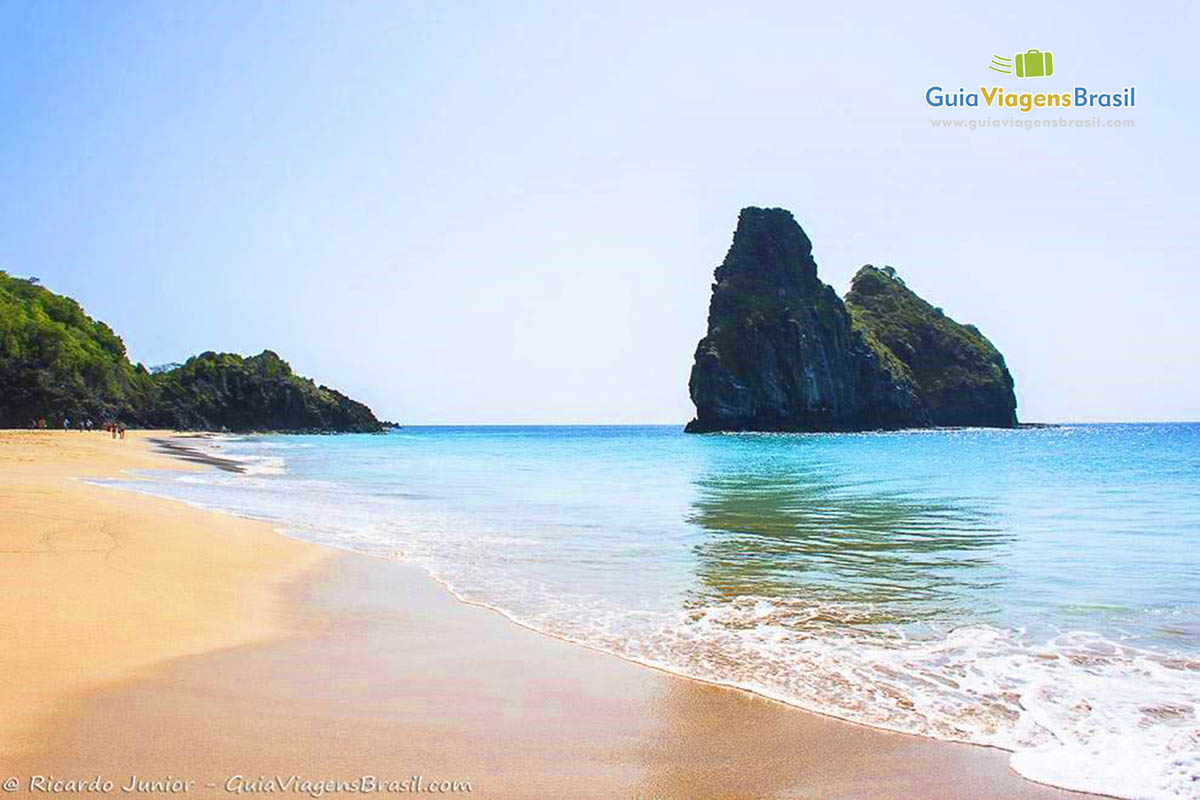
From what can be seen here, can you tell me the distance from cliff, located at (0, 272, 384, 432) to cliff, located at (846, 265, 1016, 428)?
366ft

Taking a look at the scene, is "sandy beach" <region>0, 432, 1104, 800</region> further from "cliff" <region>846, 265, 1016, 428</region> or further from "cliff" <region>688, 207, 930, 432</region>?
"cliff" <region>846, 265, 1016, 428</region>

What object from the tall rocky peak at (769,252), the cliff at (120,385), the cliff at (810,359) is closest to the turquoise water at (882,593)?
the cliff at (120,385)

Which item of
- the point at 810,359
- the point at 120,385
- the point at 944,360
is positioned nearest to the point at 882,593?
the point at 120,385

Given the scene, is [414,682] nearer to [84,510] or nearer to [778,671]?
[778,671]

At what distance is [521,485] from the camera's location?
31656mm

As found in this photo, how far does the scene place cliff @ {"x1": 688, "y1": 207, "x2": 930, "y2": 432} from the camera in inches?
5010

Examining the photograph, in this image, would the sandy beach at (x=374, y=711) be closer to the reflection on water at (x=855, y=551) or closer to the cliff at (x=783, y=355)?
the reflection on water at (x=855, y=551)

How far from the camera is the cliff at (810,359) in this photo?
419 feet

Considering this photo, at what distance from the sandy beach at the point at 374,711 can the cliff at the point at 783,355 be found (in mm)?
120348

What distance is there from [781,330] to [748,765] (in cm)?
13101

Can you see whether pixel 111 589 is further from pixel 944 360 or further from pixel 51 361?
pixel 944 360

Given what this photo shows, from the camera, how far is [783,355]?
129625 mm

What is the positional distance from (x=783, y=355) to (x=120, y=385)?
95.9m

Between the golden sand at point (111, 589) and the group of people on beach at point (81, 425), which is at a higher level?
the group of people on beach at point (81, 425)
